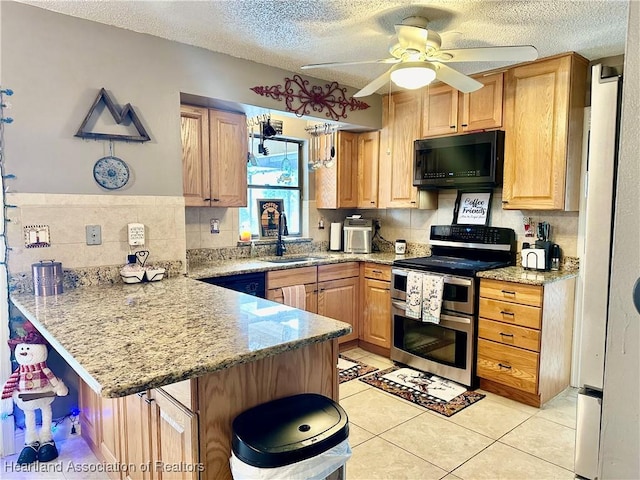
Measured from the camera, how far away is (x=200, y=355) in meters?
1.32

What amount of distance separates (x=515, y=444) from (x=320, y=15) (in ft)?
8.87

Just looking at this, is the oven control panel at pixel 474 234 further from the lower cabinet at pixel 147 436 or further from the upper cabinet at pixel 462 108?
the lower cabinet at pixel 147 436

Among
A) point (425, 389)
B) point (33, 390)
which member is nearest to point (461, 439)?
point (425, 389)

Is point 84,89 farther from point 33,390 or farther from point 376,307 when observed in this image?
point 376,307

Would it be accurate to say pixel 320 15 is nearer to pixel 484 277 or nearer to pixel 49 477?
pixel 484 277

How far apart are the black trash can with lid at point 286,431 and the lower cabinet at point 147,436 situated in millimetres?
167

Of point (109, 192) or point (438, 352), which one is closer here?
point (109, 192)

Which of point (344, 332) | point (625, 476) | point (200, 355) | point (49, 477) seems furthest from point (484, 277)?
point (49, 477)

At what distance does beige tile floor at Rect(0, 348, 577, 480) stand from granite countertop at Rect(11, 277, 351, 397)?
91cm

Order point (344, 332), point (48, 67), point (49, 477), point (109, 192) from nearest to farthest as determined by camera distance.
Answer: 1. point (344, 332)
2. point (49, 477)
3. point (48, 67)
4. point (109, 192)

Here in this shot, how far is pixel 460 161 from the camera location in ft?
11.6

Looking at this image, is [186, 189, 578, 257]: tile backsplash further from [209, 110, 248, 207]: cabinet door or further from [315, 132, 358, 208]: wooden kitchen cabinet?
[209, 110, 248, 207]: cabinet door

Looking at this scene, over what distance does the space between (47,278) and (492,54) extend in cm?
262

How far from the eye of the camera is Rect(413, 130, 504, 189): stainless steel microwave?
3314mm
